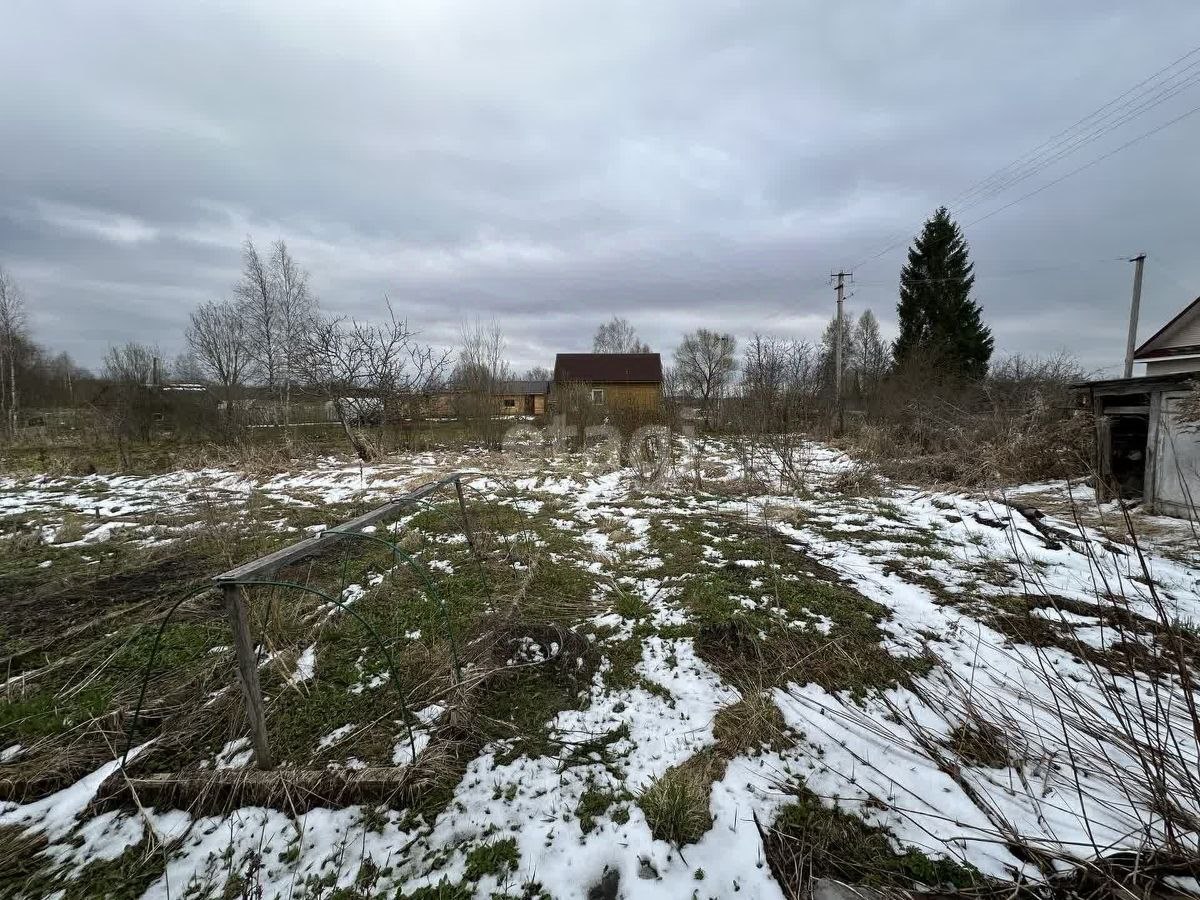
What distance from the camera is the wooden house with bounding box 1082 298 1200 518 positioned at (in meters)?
6.30

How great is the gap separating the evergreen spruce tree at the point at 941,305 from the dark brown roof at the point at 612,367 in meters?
16.3

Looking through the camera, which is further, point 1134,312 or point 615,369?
point 615,369

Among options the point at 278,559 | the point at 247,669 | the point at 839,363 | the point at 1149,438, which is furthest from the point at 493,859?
the point at 839,363

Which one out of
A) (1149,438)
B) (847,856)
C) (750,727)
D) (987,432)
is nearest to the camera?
(847,856)

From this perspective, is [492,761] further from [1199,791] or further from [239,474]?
[239,474]

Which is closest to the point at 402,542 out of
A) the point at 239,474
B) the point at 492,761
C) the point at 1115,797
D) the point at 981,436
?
the point at 492,761

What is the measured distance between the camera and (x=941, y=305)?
24719 mm

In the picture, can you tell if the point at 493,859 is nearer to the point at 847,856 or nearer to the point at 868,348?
the point at 847,856

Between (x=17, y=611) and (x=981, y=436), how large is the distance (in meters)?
14.9

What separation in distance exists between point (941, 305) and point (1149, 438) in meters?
21.9

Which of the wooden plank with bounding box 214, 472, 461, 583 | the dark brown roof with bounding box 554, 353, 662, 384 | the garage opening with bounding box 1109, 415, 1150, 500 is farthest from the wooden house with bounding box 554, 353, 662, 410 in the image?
the wooden plank with bounding box 214, 472, 461, 583

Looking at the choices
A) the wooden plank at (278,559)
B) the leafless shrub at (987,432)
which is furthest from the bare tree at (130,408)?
the leafless shrub at (987,432)

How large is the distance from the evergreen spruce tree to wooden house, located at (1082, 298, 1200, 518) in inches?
696

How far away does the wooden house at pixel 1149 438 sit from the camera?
630cm
